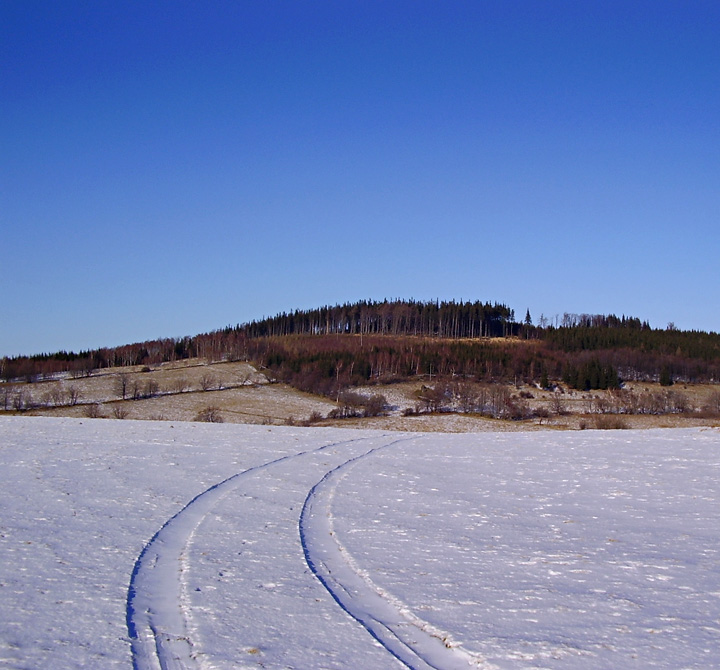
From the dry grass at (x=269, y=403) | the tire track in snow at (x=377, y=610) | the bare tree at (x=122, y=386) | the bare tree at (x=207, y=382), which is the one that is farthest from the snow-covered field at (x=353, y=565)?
the bare tree at (x=207, y=382)

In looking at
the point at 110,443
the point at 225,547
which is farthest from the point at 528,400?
the point at 225,547

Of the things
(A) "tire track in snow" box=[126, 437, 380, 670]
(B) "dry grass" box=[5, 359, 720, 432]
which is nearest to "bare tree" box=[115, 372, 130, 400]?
(B) "dry grass" box=[5, 359, 720, 432]

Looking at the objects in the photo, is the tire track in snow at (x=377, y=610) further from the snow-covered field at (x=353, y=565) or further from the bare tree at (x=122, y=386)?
the bare tree at (x=122, y=386)

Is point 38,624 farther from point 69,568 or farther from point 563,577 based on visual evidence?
point 563,577

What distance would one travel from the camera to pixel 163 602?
302 inches

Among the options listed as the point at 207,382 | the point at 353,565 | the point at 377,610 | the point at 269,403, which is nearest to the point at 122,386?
the point at 207,382

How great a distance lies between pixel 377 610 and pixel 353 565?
1.92 metres

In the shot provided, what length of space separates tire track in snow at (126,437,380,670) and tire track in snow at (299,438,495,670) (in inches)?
71.4

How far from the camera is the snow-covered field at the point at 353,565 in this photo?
6.44 m

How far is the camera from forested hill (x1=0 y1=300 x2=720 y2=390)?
120m

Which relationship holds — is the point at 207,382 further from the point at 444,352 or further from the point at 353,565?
the point at 353,565

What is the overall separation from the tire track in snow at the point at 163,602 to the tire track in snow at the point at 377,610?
181 cm

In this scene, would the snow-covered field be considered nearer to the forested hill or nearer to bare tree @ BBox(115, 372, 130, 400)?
bare tree @ BBox(115, 372, 130, 400)

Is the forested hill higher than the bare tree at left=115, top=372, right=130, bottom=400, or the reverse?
the forested hill
